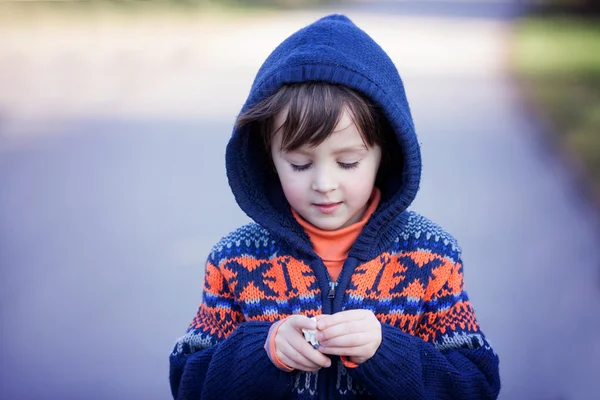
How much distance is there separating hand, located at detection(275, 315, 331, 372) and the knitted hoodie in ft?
0.21

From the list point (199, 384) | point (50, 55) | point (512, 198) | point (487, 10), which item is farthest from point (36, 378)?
point (487, 10)

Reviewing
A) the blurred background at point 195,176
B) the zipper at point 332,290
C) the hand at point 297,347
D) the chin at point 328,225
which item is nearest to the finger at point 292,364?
the hand at point 297,347

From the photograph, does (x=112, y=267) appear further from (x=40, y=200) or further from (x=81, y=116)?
(x=81, y=116)

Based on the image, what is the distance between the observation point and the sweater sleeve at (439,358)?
1.49m

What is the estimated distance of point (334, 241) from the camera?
171 centimetres

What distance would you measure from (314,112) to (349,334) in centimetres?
44

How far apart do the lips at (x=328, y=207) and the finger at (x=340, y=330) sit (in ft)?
0.90

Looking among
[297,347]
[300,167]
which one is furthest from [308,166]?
[297,347]

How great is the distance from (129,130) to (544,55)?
142 inches

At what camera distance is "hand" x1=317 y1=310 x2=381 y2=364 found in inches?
55.3

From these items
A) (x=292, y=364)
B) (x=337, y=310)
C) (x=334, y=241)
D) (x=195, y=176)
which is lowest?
(x=292, y=364)

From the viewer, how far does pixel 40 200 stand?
13.6 ft

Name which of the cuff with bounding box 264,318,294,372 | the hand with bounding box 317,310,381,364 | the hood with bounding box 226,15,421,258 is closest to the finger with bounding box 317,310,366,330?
the hand with bounding box 317,310,381,364

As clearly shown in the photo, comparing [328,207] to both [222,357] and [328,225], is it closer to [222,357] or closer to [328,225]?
[328,225]
